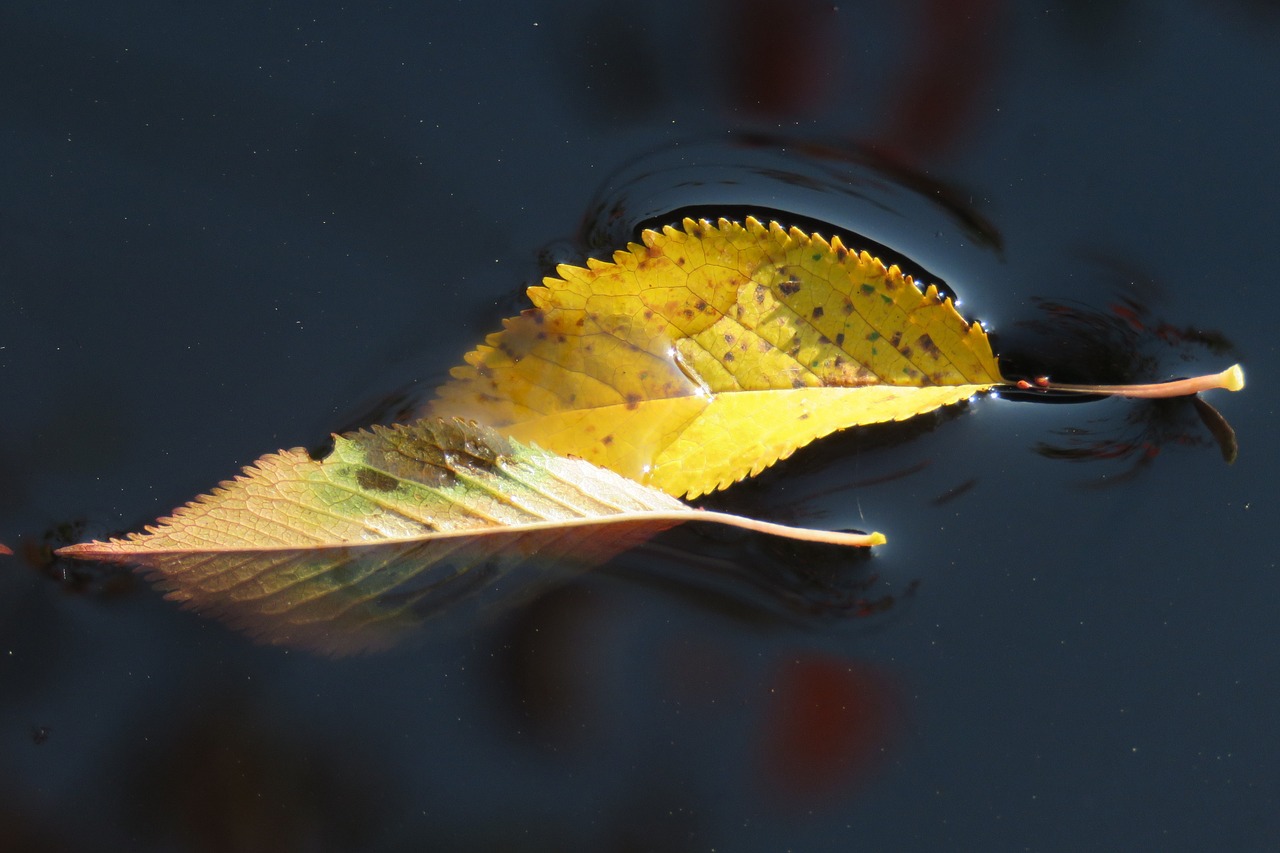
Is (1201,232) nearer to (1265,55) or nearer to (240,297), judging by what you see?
(1265,55)

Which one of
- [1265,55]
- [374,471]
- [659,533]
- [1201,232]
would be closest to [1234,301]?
[1201,232]

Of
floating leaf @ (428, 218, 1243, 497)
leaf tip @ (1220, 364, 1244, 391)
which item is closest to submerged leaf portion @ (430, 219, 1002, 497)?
floating leaf @ (428, 218, 1243, 497)

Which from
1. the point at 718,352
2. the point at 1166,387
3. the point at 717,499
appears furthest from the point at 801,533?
the point at 1166,387

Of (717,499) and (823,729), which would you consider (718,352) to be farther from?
(823,729)

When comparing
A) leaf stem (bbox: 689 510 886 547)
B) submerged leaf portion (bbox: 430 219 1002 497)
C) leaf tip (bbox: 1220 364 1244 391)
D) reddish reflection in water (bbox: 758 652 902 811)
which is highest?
leaf tip (bbox: 1220 364 1244 391)

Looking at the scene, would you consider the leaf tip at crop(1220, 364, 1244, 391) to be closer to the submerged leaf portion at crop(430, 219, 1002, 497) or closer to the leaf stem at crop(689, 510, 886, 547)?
the submerged leaf portion at crop(430, 219, 1002, 497)

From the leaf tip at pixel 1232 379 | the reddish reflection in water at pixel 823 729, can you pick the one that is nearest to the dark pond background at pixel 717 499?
the reddish reflection in water at pixel 823 729
